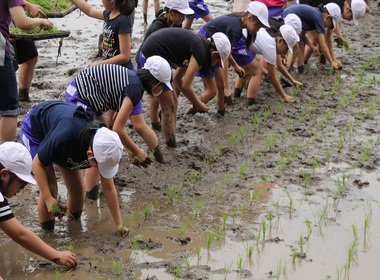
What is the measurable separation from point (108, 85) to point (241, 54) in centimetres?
246

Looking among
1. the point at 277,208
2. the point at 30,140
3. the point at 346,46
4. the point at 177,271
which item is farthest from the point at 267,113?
the point at 177,271

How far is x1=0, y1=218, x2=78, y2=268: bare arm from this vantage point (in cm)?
412

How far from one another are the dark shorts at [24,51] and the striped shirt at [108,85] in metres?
1.88

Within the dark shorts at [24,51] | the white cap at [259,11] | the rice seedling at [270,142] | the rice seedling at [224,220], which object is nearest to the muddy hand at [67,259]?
the rice seedling at [224,220]

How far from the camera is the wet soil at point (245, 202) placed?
15.4 ft

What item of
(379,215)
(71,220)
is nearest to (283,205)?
(379,215)

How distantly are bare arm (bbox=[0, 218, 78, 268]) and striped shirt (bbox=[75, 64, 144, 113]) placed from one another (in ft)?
4.95

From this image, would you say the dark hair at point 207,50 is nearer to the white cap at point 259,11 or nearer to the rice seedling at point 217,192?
the white cap at point 259,11

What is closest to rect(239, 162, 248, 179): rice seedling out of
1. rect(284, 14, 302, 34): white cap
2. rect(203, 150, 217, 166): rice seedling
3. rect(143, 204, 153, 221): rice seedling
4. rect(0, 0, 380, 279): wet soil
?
rect(0, 0, 380, 279): wet soil

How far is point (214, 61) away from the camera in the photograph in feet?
22.0

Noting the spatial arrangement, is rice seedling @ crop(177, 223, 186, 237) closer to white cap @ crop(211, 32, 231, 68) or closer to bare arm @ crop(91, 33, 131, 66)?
bare arm @ crop(91, 33, 131, 66)

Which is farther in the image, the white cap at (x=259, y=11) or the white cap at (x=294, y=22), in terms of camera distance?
the white cap at (x=294, y=22)

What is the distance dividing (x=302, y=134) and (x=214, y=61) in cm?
124

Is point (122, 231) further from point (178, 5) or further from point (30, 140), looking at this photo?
point (178, 5)
